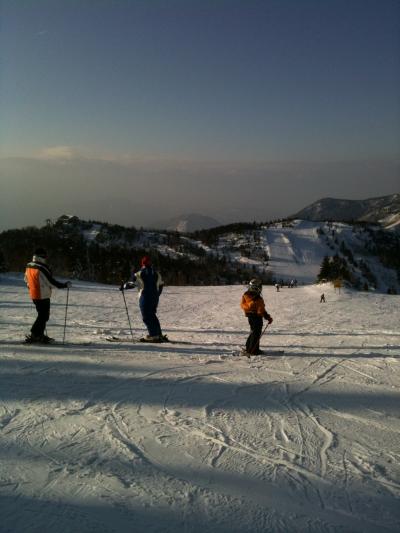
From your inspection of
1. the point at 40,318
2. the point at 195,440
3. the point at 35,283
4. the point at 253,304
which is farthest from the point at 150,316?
the point at 195,440

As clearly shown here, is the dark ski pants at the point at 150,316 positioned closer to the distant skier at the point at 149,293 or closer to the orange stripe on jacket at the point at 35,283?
the distant skier at the point at 149,293

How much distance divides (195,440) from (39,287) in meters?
5.58

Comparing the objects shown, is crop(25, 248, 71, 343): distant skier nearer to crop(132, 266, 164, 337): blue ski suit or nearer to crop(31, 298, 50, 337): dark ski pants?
crop(31, 298, 50, 337): dark ski pants

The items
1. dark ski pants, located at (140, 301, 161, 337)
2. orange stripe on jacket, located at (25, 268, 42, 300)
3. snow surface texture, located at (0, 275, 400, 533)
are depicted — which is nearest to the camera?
snow surface texture, located at (0, 275, 400, 533)

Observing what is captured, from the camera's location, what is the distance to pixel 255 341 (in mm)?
8141

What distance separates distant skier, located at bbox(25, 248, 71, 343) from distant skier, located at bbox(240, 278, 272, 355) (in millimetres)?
4318

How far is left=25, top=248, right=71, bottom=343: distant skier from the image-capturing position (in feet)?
26.6

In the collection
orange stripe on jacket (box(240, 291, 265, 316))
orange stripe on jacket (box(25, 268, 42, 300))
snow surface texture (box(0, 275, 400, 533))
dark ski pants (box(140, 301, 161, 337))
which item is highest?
orange stripe on jacket (box(25, 268, 42, 300))

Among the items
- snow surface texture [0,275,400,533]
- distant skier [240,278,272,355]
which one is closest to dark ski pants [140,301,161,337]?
snow surface texture [0,275,400,533]

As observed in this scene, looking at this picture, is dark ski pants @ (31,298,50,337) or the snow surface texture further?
dark ski pants @ (31,298,50,337)

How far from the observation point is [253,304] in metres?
8.24

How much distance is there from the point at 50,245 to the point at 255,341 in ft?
300

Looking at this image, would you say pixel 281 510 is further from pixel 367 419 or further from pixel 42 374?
pixel 42 374

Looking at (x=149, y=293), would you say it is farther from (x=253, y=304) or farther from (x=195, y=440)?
(x=195, y=440)
